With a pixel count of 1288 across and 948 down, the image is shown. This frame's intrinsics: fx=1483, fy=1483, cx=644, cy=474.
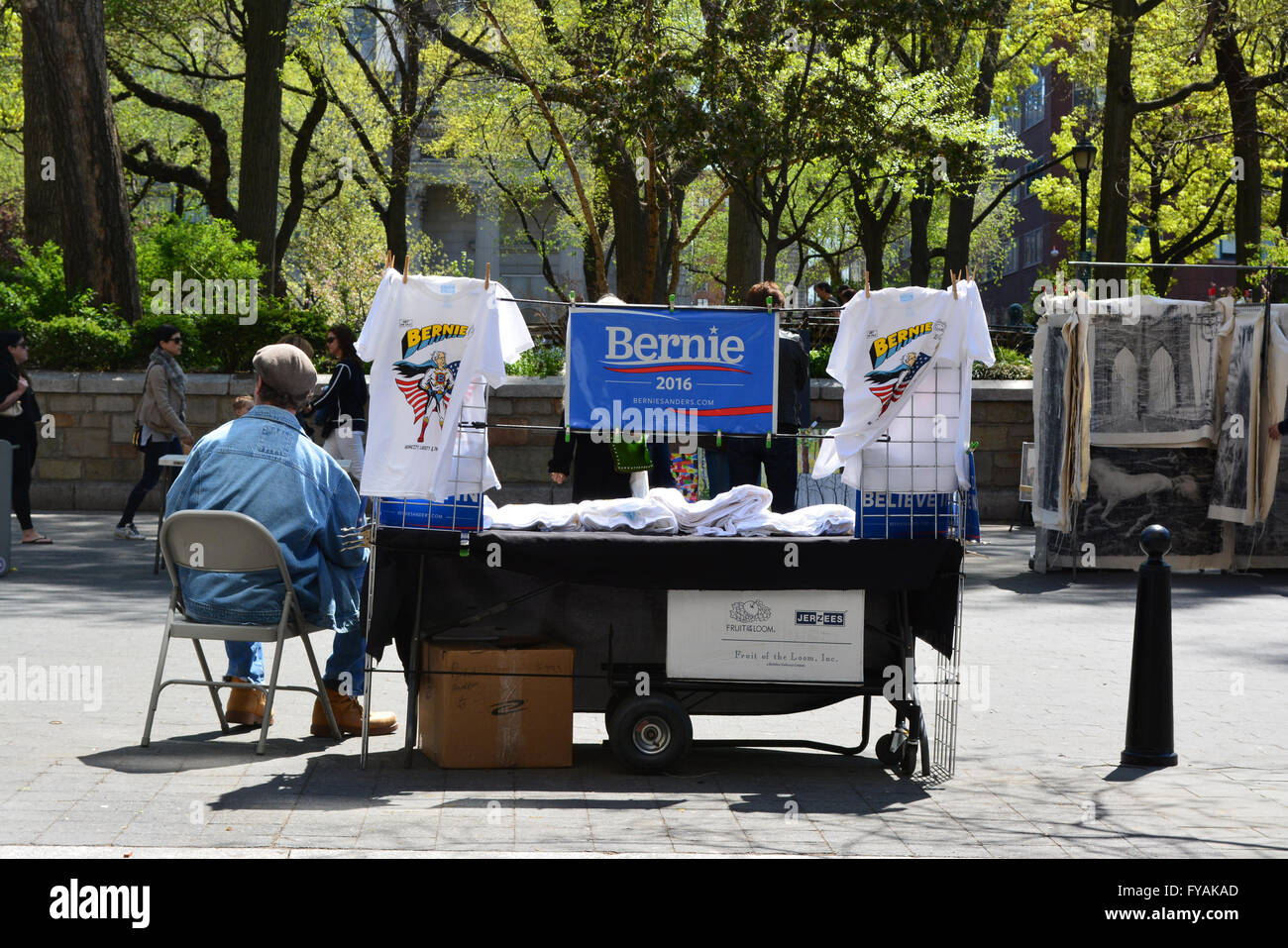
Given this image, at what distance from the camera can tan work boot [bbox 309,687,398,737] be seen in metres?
6.76

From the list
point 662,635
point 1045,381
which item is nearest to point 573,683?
point 662,635

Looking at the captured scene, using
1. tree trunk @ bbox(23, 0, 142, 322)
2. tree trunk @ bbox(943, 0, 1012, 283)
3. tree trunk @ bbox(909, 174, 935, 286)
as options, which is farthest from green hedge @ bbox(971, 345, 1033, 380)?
tree trunk @ bbox(909, 174, 935, 286)

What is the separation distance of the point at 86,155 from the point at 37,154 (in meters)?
1.46

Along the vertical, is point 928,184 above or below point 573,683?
above

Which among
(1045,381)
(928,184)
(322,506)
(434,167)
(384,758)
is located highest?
(434,167)

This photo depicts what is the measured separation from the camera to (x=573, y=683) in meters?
6.34

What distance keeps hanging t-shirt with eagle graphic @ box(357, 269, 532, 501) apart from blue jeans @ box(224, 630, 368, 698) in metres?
1.00

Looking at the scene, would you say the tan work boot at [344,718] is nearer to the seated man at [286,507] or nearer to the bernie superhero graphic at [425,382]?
the seated man at [286,507]

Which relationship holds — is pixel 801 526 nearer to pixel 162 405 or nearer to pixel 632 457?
pixel 632 457

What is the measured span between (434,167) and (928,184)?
26877 millimetres

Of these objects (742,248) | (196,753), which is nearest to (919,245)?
(742,248)

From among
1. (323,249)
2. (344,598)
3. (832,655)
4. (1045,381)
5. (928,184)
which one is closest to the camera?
(832,655)

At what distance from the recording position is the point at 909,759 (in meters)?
6.24

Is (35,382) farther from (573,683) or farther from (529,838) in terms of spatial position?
(529,838)
